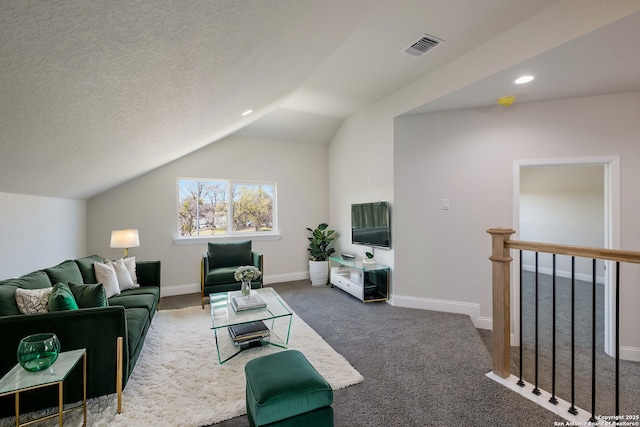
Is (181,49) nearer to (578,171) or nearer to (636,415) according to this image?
(636,415)

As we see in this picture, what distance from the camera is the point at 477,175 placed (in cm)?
346

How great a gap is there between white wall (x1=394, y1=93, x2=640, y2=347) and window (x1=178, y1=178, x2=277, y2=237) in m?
2.62

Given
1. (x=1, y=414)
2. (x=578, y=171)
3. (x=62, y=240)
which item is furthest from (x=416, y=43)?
(x=578, y=171)

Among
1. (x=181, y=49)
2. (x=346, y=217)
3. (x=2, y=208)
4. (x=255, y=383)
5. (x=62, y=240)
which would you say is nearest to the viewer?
(x=181, y=49)

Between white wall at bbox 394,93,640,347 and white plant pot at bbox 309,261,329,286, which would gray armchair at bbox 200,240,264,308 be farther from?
white wall at bbox 394,93,640,347

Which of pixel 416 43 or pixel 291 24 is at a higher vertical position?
pixel 416 43

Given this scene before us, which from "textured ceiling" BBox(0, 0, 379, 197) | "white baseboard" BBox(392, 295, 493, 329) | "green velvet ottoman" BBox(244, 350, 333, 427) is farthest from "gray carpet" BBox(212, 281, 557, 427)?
"textured ceiling" BBox(0, 0, 379, 197)

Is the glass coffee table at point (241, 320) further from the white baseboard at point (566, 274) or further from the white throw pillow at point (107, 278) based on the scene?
the white baseboard at point (566, 274)

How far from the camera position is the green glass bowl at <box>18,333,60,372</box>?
4.66 feet

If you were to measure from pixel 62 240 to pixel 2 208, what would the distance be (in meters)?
1.24

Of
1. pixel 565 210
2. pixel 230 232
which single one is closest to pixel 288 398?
pixel 230 232

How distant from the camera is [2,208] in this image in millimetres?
2287

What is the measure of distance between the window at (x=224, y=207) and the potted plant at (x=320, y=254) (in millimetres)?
834

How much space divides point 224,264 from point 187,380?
225 centimetres
